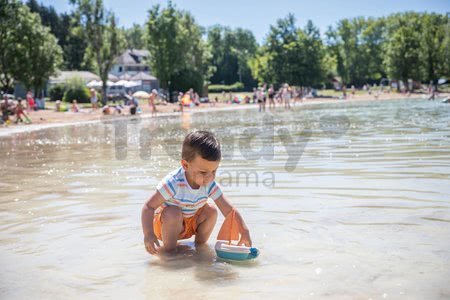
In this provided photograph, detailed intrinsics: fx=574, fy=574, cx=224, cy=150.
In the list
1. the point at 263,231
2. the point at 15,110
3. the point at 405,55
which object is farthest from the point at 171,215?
the point at 405,55

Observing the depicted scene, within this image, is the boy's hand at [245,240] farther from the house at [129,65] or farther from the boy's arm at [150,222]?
the house at [129,65]

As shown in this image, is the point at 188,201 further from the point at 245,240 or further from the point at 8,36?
the point at 8,36

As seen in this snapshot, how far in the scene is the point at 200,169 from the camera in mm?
4301

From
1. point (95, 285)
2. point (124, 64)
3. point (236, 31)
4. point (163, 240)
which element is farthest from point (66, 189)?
point (236, 31)

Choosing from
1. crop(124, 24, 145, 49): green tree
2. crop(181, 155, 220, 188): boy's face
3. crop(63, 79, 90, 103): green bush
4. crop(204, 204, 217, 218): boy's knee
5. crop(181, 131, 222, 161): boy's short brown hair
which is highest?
crop(124, 24, 145, 49): green tree

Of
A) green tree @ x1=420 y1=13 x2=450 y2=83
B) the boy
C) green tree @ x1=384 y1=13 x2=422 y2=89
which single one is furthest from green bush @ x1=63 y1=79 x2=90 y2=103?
the boy

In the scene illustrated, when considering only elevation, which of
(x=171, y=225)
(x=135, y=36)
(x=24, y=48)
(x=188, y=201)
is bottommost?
(x=171, y=225)

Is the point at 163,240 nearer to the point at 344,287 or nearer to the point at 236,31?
the point at 344,287

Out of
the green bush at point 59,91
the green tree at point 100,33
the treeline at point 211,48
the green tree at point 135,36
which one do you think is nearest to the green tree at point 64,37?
the treeline at point 211,48

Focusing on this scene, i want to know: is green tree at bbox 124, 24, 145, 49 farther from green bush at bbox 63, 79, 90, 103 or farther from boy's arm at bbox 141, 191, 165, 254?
boy's arm at bbox 141, 191, 165, 254

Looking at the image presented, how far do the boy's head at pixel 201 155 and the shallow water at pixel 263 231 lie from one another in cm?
67

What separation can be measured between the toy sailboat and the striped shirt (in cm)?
23

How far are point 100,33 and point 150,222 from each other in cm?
4786

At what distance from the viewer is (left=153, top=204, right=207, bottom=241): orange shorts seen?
471 cm
